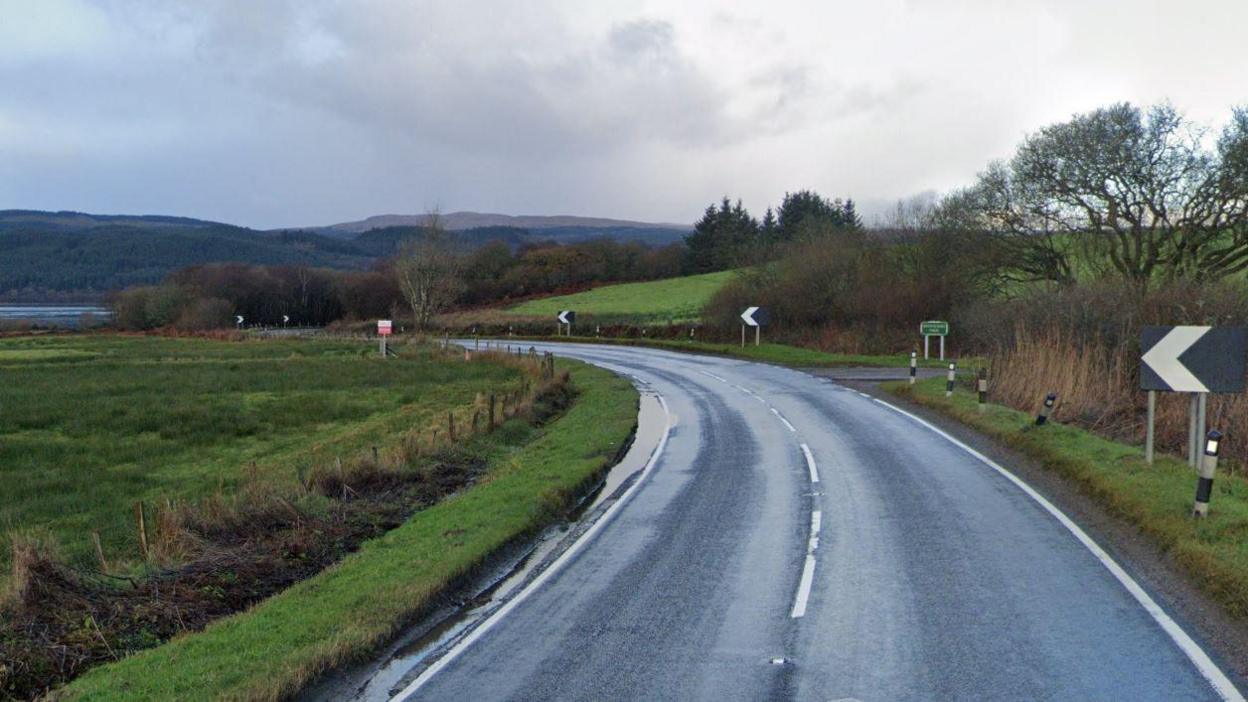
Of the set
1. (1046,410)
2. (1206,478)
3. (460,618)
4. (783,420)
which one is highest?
(1046,410)

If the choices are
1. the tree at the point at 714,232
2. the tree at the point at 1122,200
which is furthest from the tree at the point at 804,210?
the tree at the point at 1122,200

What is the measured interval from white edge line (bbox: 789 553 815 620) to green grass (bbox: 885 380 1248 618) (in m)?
3.49

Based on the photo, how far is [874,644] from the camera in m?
7.74

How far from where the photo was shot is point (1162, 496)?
11977mm

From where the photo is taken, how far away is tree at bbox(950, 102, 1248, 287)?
39.3m

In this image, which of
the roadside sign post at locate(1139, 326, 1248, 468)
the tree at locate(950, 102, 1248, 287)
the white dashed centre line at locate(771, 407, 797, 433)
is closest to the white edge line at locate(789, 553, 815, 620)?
the roadside sign post at locate(1139, 326, 1248, 468)

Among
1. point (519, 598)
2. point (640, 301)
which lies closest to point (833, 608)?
point (519, 598)

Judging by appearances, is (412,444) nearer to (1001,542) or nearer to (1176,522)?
(1001,542)

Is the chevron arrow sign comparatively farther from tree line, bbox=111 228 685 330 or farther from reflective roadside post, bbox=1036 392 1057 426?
tree line, bbox=111 228 685 330

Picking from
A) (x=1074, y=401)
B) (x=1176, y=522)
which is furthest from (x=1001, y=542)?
(x=1074, y=401)

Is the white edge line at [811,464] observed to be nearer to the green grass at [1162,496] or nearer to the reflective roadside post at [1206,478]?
the green grass at [1162,496]

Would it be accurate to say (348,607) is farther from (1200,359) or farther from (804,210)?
(804,210)

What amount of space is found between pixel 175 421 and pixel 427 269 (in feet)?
160

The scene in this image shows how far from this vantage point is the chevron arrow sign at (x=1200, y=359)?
12578 millimetres
